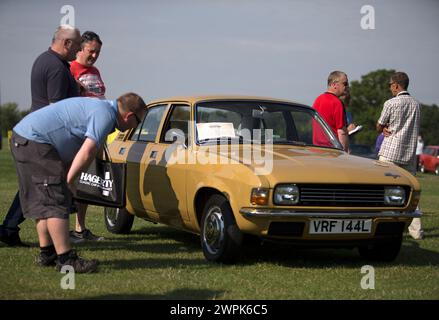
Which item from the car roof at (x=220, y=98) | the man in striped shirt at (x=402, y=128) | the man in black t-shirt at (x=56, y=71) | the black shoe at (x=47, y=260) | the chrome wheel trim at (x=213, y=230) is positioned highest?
the man in black t-shirt at (x=56, y=71)

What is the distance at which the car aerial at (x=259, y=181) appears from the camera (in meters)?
Answer: 6.28

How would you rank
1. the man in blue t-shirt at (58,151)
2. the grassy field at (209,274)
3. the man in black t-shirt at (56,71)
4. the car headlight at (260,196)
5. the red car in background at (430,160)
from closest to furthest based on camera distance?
the grassy field at (209,274) → the man in blue t-shirt at (58,151) → the car headlight at (260,196) → the man in black t-shirt at (56,71) → the red car in background at (430,160)

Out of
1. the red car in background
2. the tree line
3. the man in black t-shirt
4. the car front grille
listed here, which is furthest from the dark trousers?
the tree line

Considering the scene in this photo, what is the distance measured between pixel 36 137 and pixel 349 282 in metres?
2.87

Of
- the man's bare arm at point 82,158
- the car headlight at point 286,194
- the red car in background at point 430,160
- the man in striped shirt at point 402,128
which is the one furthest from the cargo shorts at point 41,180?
the red car in background at point 430,160

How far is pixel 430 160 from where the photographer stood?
38.6 meters

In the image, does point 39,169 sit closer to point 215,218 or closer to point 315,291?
point 215,218

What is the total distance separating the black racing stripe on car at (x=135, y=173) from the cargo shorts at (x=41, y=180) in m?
2.08

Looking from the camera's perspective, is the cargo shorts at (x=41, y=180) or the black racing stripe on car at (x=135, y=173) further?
the black racing stripe on car at (x=135, y=173)

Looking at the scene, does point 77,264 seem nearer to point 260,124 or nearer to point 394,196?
point 260,124

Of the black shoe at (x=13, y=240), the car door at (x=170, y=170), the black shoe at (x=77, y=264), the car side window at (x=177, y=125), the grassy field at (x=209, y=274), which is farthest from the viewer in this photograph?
the car side window at (x=177, y=125)

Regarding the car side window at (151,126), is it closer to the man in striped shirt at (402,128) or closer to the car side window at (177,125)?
the car side window at (177,125)

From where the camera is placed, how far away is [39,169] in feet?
19.4

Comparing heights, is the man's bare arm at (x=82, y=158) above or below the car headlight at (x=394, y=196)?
above
